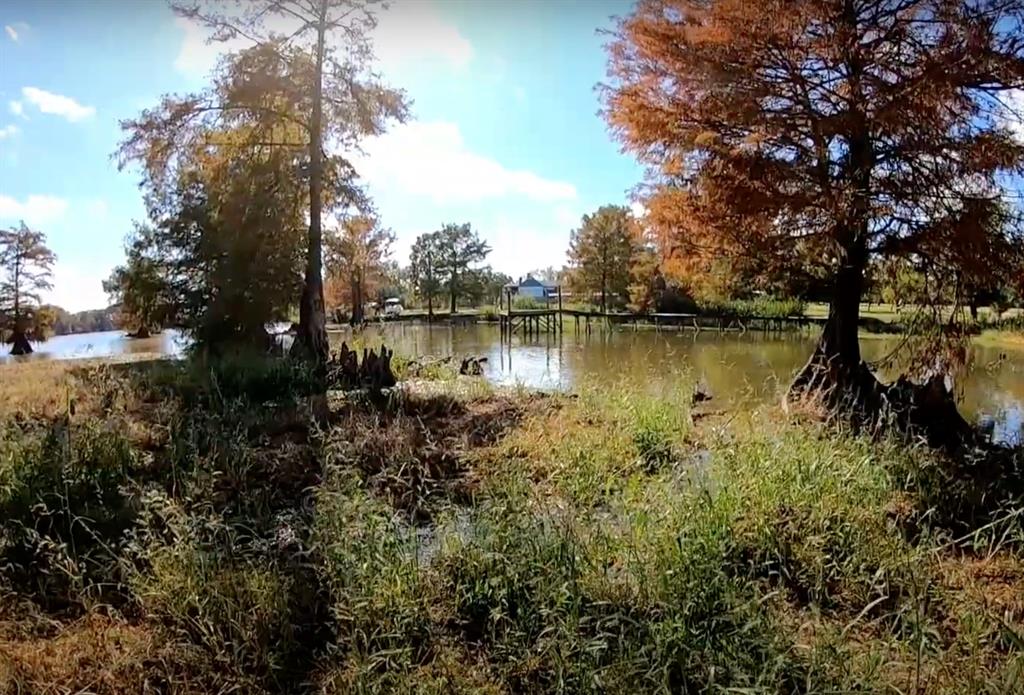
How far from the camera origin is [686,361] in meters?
15.2

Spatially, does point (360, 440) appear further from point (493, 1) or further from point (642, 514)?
point (493, 1)

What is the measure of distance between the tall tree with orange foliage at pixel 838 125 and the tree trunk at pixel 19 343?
2794cm

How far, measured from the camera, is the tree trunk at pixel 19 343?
84.9ft

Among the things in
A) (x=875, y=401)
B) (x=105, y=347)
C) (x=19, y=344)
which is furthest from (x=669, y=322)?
(x=19, y=344)

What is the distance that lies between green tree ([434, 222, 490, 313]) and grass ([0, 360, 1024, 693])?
1693 inches

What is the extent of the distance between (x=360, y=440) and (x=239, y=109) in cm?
904

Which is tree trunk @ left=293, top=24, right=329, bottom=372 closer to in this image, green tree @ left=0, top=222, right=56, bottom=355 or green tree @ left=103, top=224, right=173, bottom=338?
→ green tree @ left=103, top=224, right=173, bottom=338

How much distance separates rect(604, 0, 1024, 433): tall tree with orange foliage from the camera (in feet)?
19.6

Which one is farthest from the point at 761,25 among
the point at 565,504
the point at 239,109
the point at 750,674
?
the point at 239,109

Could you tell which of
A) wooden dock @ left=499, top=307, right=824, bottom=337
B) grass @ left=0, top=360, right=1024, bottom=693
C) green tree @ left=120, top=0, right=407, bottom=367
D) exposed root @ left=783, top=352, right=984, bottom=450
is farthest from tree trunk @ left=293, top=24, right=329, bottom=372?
wooden dock @ left=499, top=307, right=824, bottom=337

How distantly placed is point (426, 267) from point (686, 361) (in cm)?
3432

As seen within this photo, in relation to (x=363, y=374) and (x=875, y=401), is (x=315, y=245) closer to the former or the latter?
(x=363, y=374)

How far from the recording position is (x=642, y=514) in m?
3.03

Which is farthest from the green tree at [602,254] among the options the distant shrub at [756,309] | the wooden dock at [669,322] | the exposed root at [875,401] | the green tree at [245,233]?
the exposed root at [875,401]
